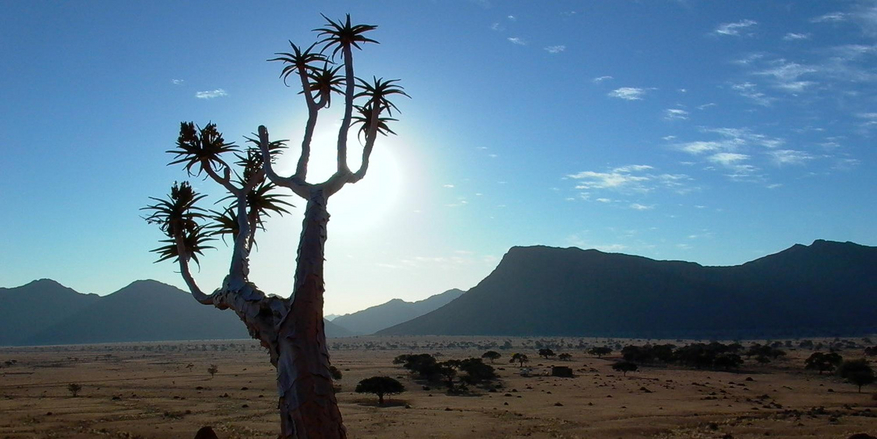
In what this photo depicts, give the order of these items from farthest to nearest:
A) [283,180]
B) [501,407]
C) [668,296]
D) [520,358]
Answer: [668,296]
[520,358]
[501,407]
[283,180]

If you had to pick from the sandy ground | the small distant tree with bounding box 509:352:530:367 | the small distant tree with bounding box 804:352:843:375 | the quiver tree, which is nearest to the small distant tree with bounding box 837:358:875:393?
the sandy ground

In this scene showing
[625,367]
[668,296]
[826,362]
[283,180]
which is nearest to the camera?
[283,180]

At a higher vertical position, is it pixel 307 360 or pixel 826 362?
pixel 307 360

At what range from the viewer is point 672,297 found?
15450 cm

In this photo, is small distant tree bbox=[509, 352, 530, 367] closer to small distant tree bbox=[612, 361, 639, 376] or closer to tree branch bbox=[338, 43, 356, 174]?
small distant tree bbox=[612, 361, 639, 376]

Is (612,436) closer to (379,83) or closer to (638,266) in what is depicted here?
(379,83)

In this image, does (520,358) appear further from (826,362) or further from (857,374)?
(857,374)

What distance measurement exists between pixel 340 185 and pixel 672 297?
517 ft

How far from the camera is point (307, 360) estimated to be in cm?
795

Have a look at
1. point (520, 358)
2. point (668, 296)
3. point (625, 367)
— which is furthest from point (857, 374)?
point (668, 296)

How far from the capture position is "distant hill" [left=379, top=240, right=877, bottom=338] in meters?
145

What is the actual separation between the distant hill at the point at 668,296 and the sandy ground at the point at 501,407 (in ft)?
304

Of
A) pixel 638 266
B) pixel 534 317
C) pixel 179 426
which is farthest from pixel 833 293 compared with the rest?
pixel 179 426

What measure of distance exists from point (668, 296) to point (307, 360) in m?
159
